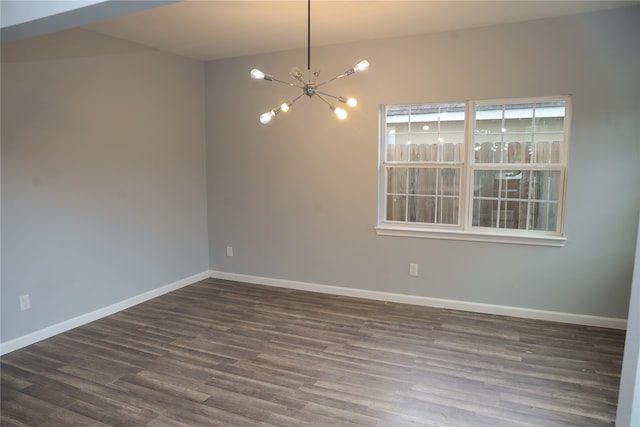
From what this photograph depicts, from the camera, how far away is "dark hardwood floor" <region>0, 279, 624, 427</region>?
250 cm

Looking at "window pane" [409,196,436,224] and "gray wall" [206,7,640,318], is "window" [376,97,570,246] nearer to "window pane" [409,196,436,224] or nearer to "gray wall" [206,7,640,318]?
"window pane" [409,196,436,224]

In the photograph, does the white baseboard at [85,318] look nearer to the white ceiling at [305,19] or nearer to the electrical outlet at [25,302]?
the electrical outlet at [25,302]

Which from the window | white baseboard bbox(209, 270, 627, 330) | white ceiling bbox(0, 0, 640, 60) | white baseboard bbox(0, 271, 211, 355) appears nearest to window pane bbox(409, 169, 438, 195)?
the window

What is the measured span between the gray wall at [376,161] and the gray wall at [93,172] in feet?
1.82

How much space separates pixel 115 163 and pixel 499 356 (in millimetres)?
3831

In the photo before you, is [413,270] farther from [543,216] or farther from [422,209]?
[543,216]

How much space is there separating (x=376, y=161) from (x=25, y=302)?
3.39 metres

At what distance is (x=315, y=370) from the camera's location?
119 inches

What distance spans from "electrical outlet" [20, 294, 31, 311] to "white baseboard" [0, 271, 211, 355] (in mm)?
227

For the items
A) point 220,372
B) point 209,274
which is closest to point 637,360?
point 220,372

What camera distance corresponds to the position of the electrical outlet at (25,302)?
339 cm

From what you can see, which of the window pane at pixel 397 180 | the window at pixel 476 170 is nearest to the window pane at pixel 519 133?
the window at pixel 476 170

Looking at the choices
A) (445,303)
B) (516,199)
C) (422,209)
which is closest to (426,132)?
(422,209)

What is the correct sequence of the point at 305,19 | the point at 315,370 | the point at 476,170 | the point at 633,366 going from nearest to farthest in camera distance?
1. the point at 633,366
2. the point at 315,370
3. the point at 305,19
4. the point at 476,170
